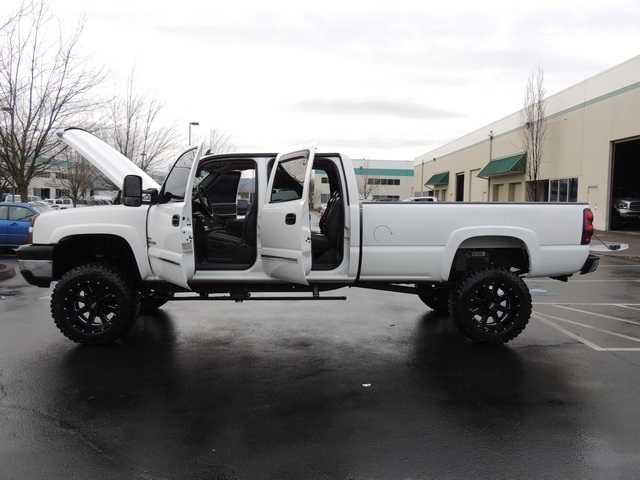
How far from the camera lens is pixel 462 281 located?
6031 mm

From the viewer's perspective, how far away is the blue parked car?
14820 millimetres

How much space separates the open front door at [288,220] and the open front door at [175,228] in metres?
0.80

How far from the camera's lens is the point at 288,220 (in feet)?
17.9

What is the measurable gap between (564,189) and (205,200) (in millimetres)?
28173

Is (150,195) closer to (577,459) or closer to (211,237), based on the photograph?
(211,237)

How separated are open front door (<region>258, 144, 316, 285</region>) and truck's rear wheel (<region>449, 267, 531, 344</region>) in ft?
5.85

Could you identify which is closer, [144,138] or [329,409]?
[329,409]

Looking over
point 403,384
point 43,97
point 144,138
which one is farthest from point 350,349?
point 144,138

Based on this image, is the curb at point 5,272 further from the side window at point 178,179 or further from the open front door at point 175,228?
the side window at point 178,179

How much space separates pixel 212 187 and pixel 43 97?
11781 mm

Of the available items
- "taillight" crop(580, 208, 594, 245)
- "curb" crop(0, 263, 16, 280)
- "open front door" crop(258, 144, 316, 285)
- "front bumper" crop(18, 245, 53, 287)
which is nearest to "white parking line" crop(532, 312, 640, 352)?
"taillight" crop(580, 208, 594, 245)

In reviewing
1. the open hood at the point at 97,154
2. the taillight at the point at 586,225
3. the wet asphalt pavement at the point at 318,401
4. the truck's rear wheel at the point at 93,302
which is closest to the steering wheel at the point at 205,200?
the open hood at the point at 97,154

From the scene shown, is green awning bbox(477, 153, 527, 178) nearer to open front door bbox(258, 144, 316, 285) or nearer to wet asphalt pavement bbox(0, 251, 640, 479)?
wet asphalt pavement bbox(0, 251, 640, 479)

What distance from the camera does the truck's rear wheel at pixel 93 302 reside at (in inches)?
229
